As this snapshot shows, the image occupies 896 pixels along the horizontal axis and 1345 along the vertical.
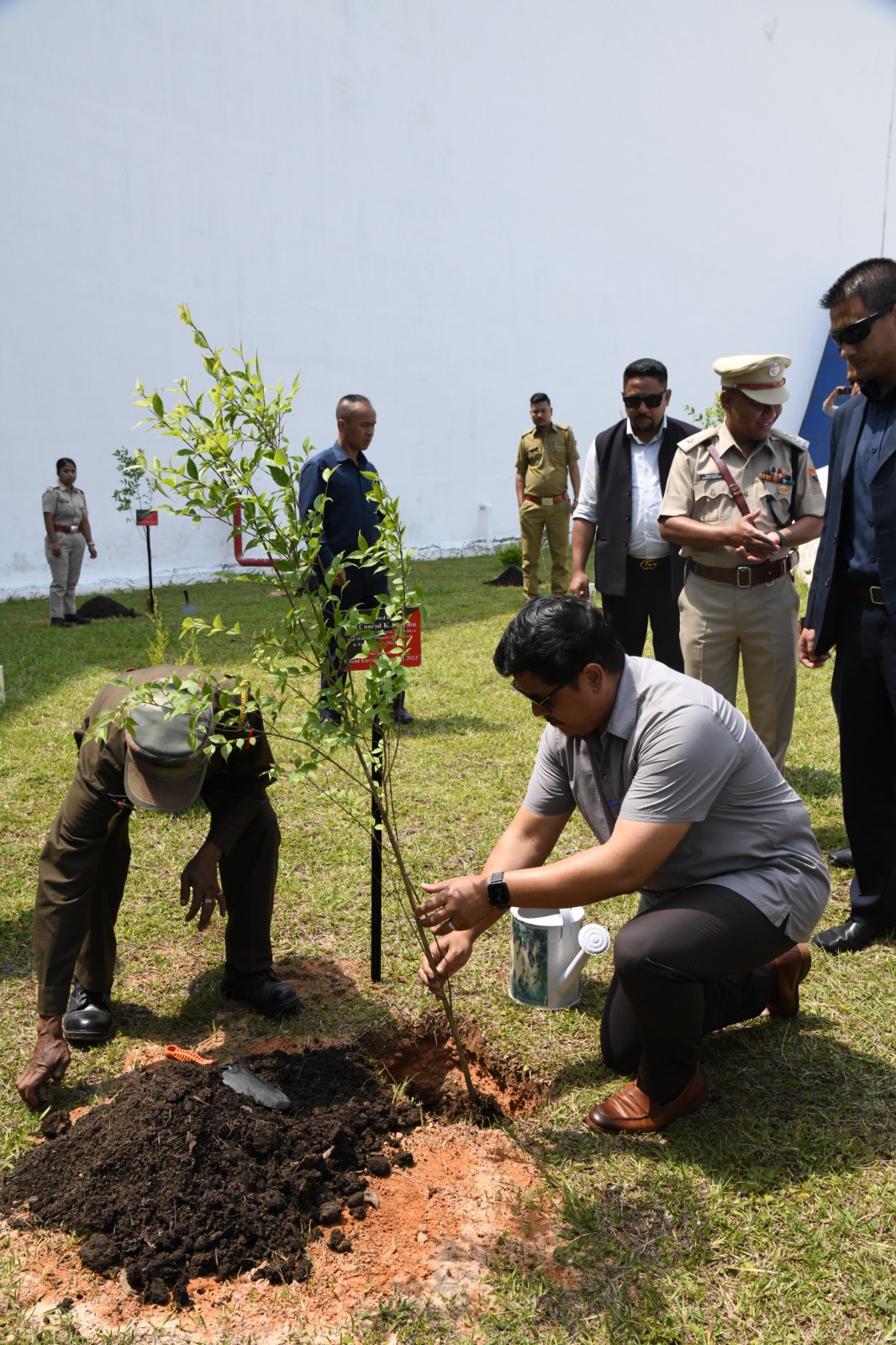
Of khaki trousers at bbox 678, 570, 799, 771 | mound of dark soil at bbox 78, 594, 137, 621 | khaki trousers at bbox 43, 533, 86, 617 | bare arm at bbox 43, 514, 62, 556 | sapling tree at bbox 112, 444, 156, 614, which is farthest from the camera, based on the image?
sapling tree at bbox 112, 444, 156, 614

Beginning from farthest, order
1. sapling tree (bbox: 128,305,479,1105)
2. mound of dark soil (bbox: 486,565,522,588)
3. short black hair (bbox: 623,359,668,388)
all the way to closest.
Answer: mound of dark soil (bbox: 486,565,522,588)
short black hair (bbox: 623,359,668,388)
sapling tree (bbox: 128,305,479,1105)

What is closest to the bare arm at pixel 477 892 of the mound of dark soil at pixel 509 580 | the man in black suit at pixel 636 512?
the man in black suit at pixel 636 512

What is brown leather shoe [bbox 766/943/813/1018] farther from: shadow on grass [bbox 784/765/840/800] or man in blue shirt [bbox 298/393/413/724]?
man in blue shirt [bbox 298/393/413/724]

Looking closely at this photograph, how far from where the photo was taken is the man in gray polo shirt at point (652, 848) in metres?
2.54

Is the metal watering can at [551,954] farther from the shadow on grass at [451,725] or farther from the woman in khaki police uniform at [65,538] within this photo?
the woman in khaki police uniform at [65,538]

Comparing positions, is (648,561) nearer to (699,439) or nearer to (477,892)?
(699,439)

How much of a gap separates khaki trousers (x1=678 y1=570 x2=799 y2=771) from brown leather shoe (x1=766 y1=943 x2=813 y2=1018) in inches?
60.2

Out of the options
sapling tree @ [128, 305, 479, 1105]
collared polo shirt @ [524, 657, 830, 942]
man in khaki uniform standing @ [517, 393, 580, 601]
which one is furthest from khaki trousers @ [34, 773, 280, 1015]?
man in khaki uniform standing @ [517, 393, 580, 601]

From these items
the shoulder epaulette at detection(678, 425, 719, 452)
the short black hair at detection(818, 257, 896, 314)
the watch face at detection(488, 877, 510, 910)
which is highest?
the short black hair at detection(818, 257, 896, 314)

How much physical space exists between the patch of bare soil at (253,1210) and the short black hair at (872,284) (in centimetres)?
283

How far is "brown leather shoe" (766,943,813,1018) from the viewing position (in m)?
3.09

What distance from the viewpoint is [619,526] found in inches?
199

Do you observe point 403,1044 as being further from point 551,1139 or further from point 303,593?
point 303,593

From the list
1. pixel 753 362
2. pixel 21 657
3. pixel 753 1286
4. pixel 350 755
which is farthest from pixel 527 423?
pixel 753 1286
